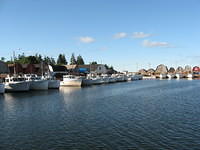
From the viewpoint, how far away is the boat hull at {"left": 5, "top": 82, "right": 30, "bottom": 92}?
61.5 metres

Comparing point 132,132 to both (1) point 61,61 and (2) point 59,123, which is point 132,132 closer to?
(2) point 59,123

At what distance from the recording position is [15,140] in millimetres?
19234

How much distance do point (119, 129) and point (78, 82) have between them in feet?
211

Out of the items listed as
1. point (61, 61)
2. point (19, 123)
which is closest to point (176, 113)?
point (19, 123)

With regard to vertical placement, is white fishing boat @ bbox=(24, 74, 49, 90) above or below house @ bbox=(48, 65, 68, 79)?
below

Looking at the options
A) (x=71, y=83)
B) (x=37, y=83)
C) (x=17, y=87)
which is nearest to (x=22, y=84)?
(x=17, y=87)

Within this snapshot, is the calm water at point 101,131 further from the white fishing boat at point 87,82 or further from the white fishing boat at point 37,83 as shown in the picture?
the white fishing boat at point 87,82

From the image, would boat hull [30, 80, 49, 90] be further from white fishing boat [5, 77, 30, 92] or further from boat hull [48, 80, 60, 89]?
boat hull [48, 80, 60, 89]

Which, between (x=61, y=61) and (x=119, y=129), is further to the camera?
(x=61, y=61)

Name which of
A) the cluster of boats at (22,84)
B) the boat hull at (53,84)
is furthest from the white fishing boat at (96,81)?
the cluster of boats at (22,84)

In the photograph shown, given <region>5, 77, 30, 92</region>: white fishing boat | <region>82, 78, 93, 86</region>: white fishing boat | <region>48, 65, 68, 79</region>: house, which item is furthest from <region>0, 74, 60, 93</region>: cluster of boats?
<region>48, 65, 68, 79</region>: house

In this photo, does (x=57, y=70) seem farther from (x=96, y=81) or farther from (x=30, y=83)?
(x=30, y=83)

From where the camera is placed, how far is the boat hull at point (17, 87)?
6146cm

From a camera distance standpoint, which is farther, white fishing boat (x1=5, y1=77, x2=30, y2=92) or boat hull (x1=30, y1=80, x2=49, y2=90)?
boat hull (x1=30, y1=80, x2=49, y2=90)
